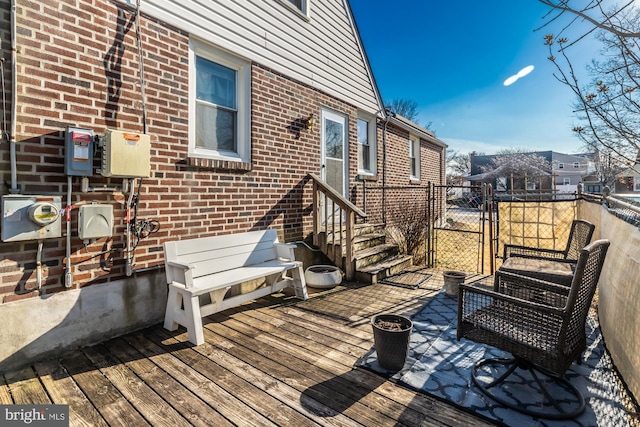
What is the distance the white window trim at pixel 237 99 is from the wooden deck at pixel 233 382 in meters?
2.09

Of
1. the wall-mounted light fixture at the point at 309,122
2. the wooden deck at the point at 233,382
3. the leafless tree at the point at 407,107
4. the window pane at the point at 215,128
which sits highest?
the leafless tree at the point at 407,107

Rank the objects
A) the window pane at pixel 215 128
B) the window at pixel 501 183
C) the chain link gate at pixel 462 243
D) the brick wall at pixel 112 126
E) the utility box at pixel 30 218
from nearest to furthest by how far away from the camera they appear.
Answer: the utility box at pixel 30 218 → the brick wall at pixel 112 126 → the window pane at pixel 215 128 → the chain link gate at pixel 462 243 → the window at pixel 501 183

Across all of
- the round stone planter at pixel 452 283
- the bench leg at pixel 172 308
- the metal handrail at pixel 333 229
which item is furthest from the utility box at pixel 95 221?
the round stone planter at pixel 452 283

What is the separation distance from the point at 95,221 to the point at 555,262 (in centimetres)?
465

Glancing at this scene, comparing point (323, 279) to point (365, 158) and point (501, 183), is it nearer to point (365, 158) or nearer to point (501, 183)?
point (365, 158)

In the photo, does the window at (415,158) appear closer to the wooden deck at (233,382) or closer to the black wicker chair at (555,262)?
the black wicker chair at (555,262)

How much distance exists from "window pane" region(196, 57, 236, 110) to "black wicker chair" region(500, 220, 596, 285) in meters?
3.89

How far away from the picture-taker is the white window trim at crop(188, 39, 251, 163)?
145 inches

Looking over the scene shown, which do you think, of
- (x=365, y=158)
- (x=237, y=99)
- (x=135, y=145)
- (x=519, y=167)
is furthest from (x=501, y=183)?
(x=135, y=145)

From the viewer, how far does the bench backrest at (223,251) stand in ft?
10.6

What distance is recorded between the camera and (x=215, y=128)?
13.2 ft

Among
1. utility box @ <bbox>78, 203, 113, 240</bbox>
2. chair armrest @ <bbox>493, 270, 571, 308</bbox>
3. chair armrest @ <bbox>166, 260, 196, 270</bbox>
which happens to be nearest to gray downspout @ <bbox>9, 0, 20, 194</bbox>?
utility box @ <bbox>78, 203, 113, 240</bbox>

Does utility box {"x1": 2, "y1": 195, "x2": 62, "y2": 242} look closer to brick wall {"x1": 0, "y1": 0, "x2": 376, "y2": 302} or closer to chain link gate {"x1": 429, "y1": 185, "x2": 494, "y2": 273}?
brick wall {"x1": 0, "y1": 0, "x2": 376, "y2": 302}

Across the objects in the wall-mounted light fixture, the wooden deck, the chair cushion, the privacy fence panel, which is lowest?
the wooden deck
